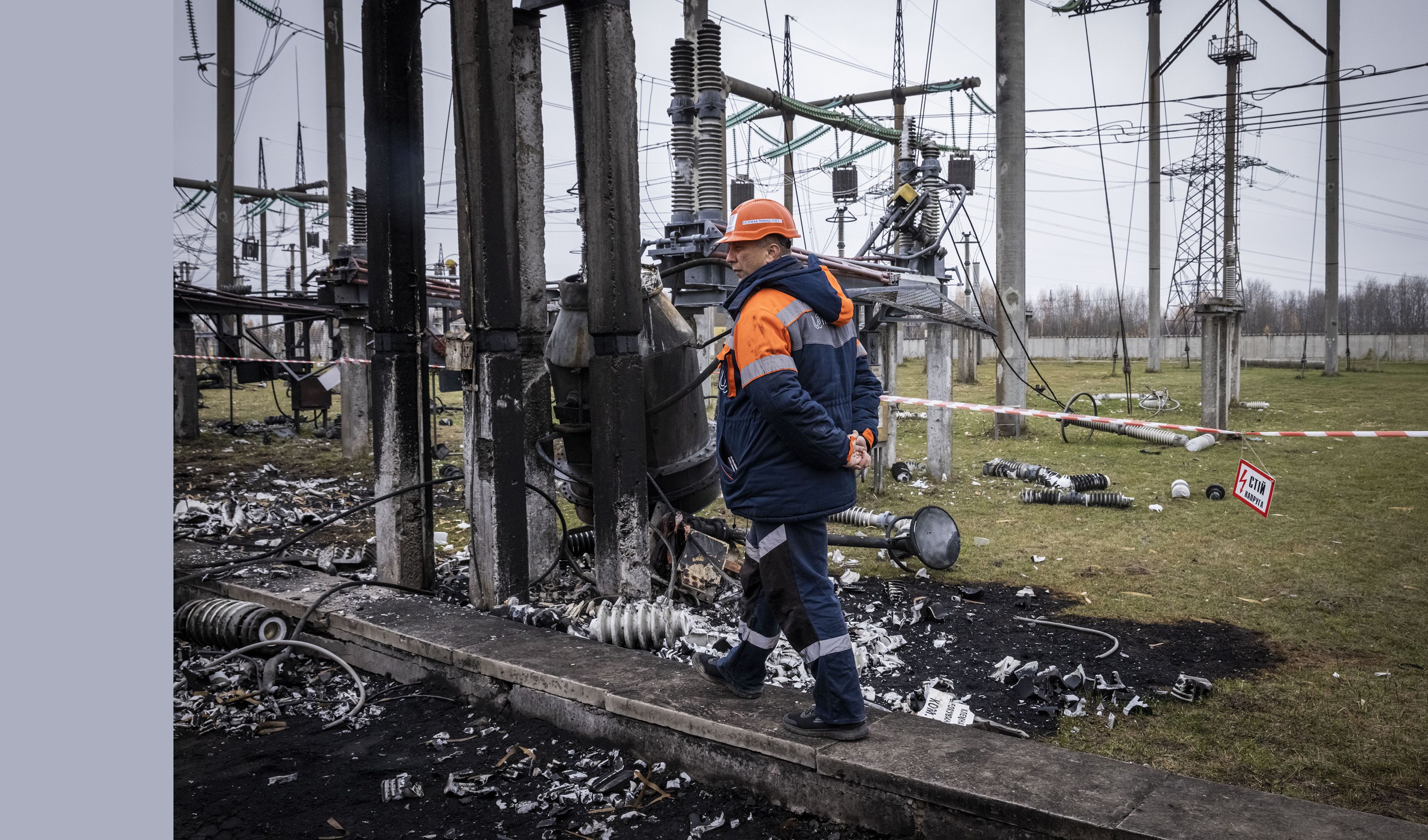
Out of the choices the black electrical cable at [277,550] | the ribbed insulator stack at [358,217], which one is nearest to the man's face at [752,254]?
the black electrical cable at [277,550]

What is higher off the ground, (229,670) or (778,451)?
(778,451)

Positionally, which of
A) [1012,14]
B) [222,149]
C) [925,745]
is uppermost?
[1012,14]

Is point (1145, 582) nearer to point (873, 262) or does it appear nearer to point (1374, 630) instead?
point (1374, 630)

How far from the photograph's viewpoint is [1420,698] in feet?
14.8

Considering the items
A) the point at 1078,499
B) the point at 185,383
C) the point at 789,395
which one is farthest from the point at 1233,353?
the point at 185,383

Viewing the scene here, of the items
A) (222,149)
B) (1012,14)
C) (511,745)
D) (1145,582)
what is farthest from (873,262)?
(222,149)

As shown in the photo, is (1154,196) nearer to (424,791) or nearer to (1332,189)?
(1332,189)

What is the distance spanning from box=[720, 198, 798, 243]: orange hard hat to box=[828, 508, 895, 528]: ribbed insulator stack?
4403mm

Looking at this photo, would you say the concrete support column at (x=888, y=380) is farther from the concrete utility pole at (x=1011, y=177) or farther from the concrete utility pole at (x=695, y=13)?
the concrete utility pole at (x=695, y=13)

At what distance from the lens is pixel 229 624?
540 cm

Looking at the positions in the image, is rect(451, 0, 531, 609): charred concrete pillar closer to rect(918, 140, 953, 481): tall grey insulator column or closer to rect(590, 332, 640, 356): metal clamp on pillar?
rect(590, 332, 640, 356): metal clamp on pillar

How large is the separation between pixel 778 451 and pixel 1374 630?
451 cm

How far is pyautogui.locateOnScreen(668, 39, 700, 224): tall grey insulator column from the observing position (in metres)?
7.96

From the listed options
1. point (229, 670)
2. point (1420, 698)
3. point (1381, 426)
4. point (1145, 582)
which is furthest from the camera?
point (1381, 426)
